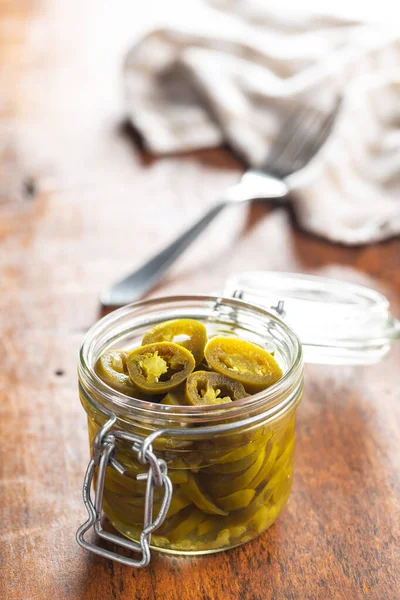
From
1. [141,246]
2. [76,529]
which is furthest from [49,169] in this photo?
[76,529]

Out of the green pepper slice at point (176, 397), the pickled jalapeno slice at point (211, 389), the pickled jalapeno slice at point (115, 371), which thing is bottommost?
the pickled jalapeno slice at point (115, 371)

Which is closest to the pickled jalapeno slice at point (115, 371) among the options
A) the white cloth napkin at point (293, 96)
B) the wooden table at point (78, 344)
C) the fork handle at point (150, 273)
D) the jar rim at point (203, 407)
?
the jar rim at point (203, 407)

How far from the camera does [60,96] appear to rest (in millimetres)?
1558

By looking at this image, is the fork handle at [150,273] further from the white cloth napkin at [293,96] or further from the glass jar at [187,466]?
the glass jar at [187,466]

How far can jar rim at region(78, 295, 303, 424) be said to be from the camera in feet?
1.66

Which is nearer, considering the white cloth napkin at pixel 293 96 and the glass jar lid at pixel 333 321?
the glass jar lid at pixel 333 321

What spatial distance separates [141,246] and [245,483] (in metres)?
0.56

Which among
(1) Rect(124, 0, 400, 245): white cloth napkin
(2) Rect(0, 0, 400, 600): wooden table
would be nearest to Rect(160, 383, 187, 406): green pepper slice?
(2) Rect(0, 0, 400, 600): wooden table

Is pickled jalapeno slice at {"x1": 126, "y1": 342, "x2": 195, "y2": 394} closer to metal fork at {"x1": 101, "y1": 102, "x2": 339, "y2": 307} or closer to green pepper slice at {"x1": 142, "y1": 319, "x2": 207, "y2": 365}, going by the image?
green pepper slice at {"x1": 142, "y1": 319, "x2": 207, "y2": 365}

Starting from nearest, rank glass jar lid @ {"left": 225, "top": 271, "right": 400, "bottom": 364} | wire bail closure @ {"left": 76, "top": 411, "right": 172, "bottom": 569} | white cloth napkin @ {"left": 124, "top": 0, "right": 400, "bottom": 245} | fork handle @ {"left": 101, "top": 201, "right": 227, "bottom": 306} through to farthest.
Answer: wire bail closure @ {"left": 76, "top": 411, "right": 172, "bottom": 569}
glass jar lid @ {"left": 225, "top": 271, "right": 400, "bottom": 364}
fork handle @ {"left": 101, "top": 201, "right": 227, "bottom": 306}
white cloth napkin @ {"left": 124, "top": 0, "right": 400, "bottom": 245}

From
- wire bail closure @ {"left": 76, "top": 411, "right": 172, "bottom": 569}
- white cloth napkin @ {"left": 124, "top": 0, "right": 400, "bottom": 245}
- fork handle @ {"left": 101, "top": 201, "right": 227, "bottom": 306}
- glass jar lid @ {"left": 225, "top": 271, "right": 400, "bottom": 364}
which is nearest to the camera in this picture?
wire bail closure @ {"left": 76, "top": 411, "right": 172, "bottom": 569}

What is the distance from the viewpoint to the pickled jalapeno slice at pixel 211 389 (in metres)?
0.52

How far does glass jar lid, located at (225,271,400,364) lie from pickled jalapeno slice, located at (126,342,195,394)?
0.36 feet

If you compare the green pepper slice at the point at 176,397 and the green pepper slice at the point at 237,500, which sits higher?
the green pepper slice at the point at 176,397
